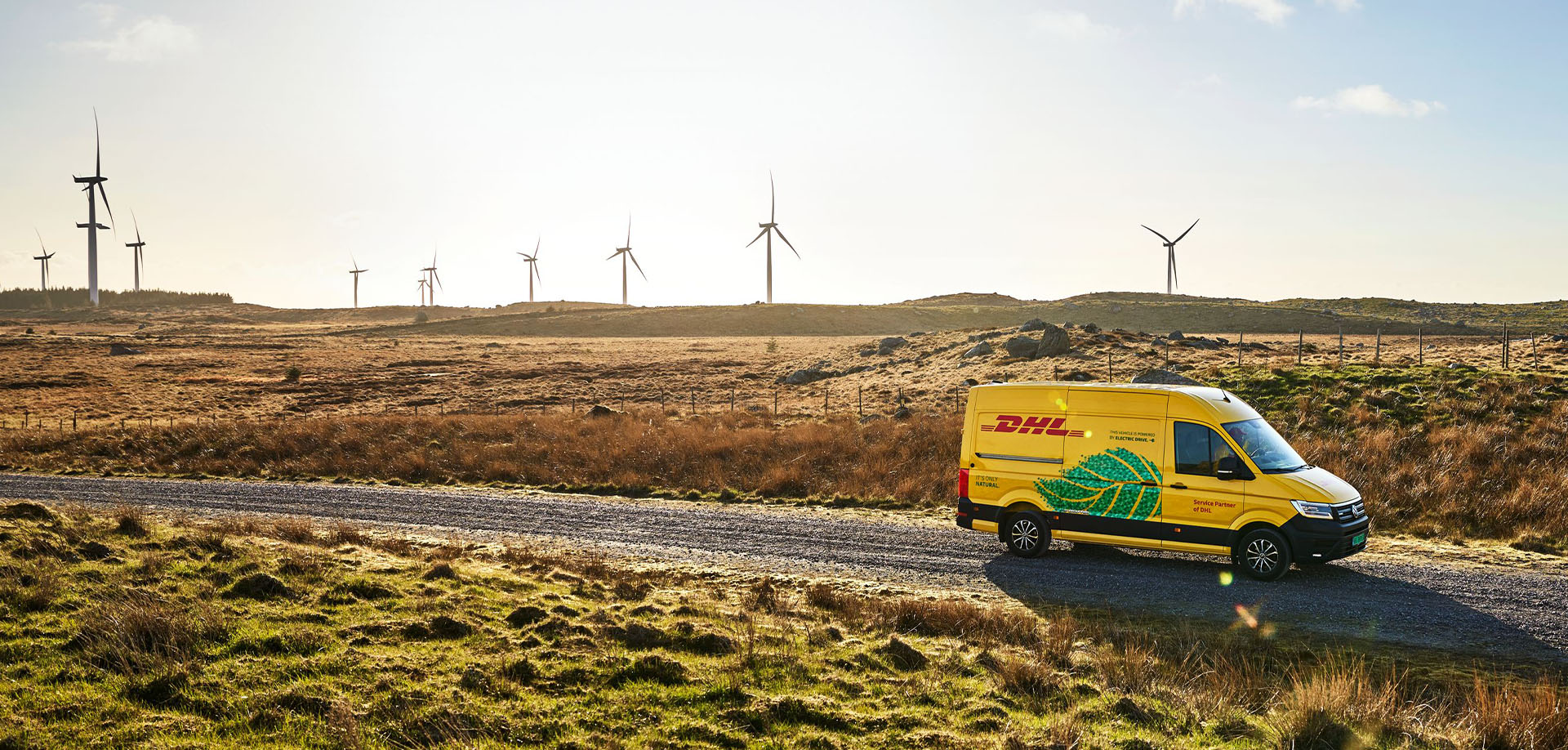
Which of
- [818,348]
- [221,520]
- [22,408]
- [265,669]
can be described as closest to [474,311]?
[818,348]

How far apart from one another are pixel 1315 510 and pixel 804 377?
139ft

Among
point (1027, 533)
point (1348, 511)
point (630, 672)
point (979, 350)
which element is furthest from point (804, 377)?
point (630, 672)

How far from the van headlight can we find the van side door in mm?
833

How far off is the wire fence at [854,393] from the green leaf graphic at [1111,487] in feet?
62.4

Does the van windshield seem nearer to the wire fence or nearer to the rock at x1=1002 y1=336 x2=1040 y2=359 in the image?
the wire fence

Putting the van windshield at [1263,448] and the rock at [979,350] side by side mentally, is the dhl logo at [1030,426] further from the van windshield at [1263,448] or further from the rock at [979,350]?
the rock at [979,350]

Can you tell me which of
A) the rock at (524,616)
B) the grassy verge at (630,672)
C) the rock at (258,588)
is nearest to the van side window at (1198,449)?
the grassy verge at (630,672)

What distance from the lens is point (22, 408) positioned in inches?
2044

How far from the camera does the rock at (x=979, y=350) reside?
170ft

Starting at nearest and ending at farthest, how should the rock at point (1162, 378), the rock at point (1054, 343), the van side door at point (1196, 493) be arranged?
1. the van side door at point (1196, 493)
2. the rock at point (1162, 378)
3. the rock at point (1054, 343)

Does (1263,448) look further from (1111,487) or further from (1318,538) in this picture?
(1111,487)

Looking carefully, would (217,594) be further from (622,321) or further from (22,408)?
(622,321)

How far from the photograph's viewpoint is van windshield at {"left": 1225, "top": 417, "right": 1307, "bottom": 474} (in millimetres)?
15844

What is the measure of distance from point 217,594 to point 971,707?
9.83 meters
